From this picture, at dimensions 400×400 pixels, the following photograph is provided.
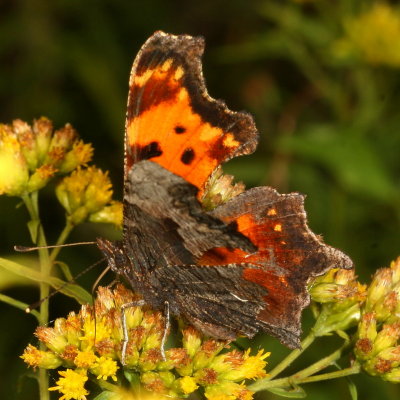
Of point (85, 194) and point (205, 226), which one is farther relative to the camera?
point (85, 194)

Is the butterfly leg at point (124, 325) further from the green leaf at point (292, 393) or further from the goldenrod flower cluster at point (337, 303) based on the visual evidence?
the goldenrod flower cluster at point (337, 303)

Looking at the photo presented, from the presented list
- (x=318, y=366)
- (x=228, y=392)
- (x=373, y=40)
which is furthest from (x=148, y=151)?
(x=373, y=40)

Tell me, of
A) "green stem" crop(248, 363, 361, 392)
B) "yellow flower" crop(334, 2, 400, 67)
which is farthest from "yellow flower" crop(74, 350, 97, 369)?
"yellow flower" crop(334, 2, 400, 67)

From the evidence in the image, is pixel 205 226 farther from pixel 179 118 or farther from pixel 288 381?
pixel 288 381

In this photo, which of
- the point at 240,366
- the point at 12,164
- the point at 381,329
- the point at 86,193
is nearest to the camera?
the point at 240,366

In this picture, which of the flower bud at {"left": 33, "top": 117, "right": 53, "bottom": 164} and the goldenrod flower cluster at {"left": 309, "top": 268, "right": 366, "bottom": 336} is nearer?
the goldenrod flower cluster at {"left": 309, "top": 268, "right": 366, "bottom": 336}

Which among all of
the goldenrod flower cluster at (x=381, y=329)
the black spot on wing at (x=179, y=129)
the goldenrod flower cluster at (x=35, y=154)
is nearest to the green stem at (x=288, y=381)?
the goldenrod flower cluster at (x=381, y=329)

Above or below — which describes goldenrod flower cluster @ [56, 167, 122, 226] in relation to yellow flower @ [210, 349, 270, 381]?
above

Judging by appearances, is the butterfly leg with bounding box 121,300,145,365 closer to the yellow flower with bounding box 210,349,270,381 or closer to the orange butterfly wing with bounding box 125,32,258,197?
the yellow flower with bounding box 210,349,270,381
